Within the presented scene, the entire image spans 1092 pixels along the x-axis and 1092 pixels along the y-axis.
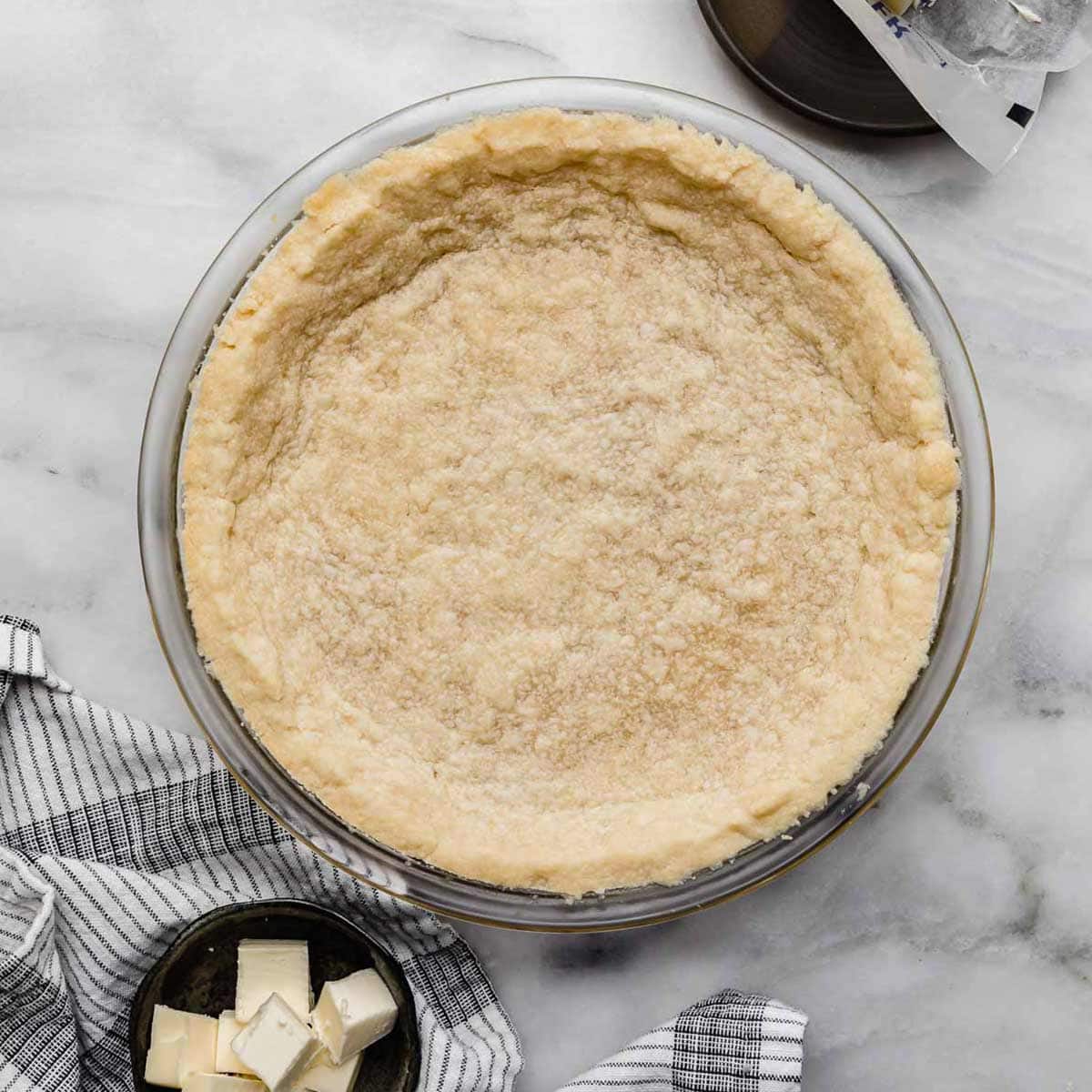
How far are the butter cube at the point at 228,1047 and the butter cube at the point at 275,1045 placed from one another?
32mm

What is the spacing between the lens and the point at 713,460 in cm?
144

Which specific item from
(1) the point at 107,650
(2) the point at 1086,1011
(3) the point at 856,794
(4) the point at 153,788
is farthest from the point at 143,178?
(2) the point at 1086,1011

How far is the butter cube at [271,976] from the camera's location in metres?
1.52

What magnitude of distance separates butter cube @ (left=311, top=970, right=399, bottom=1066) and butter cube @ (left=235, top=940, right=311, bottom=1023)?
0.10 feet

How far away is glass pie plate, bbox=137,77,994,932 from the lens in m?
1.40

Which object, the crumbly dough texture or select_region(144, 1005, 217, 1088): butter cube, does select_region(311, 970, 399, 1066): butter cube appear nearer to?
select_region(144, 1005, 217, 1088): butter cube

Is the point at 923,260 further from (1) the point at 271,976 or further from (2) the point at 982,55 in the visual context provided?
(1) the point at 271,976

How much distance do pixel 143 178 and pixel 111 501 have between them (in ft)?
1.40

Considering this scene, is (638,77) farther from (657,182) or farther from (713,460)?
(713,460)

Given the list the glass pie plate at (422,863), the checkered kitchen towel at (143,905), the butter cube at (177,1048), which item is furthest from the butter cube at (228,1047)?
the glass pie plate at (422,863)

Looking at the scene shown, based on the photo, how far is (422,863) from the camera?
4.55 ft

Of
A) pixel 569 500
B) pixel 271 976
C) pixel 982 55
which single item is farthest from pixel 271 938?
pixel 982 55

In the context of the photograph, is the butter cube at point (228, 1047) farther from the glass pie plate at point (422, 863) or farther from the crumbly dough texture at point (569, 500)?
the crumbly dough texture at point (569, 500)

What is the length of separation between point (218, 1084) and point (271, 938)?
0.18 metres
